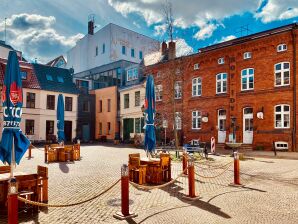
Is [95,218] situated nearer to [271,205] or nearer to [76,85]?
[271,205]

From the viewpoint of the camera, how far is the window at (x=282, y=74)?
70.5 feet

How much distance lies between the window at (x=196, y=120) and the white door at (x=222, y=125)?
85.6 inches

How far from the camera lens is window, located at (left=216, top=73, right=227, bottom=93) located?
25.3 metres

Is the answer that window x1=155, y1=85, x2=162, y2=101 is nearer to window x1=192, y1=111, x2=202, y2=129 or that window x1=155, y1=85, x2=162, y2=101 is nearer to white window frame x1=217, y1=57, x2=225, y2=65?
window x1=192, y1=111, x2=202, y2=129

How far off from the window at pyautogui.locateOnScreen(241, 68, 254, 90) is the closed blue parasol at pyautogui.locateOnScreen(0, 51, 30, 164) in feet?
68.0

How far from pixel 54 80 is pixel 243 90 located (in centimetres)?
2212

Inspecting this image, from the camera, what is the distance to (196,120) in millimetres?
27328

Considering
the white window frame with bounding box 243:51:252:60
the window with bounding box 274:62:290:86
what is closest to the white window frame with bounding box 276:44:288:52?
Answer: the window with bounding box 274:62:290:86

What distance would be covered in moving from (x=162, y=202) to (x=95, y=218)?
198cm

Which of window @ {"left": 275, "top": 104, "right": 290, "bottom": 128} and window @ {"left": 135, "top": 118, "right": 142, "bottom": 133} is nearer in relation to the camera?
window @ {"left": 275, "top": 104, "right": 290, "bottom": 128}

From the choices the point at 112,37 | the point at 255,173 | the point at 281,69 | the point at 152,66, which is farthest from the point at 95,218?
the point at 112,37

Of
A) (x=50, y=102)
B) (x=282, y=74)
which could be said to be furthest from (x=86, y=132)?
(x=282, y=74)

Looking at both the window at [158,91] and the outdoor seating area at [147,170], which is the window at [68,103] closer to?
the window at [158,91]

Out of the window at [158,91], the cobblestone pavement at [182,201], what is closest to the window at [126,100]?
the window at [158,91]
